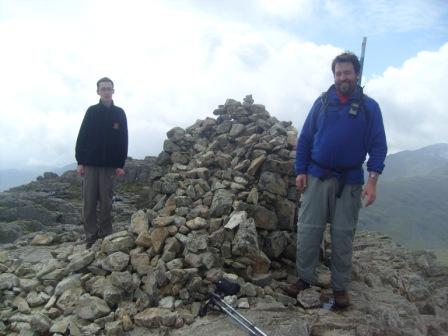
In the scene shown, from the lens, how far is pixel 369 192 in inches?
265

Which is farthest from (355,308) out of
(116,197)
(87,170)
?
(116,197)

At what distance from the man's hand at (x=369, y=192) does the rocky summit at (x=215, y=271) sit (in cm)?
188

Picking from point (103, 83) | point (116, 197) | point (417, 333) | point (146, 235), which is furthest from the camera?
point (116, 197)

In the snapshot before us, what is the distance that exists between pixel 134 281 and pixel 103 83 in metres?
4.36

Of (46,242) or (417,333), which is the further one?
(46,242)

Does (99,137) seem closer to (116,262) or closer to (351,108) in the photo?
(116,262)

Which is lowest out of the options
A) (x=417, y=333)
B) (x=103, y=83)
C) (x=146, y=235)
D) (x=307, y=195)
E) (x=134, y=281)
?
(x=417, y=333)

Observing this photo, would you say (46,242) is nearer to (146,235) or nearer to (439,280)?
(146,235)

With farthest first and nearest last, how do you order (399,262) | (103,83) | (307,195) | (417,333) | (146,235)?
1. (399,262)
2. (103,83)
3. (146,235)
4. (307,195)
5. (417,333)

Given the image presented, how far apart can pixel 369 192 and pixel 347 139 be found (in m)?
0.91

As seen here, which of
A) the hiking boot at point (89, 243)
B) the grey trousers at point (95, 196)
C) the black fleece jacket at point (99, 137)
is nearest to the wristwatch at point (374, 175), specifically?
the black fleece jacket at point (99, 137)

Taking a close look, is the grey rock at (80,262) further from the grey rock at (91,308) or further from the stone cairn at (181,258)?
the grey rock at (91,308)

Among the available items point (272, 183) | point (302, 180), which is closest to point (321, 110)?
point (302, 180)

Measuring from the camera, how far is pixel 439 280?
955cm
